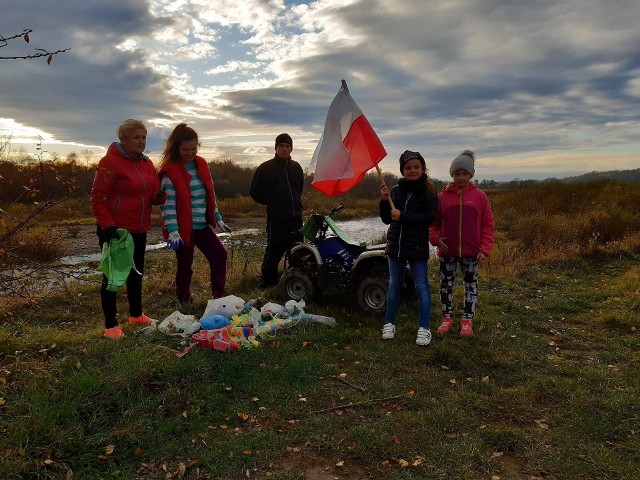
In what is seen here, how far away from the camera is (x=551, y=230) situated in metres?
12.6

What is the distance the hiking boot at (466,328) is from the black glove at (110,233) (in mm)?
3806

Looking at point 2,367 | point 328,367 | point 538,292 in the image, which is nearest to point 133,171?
point 2,367

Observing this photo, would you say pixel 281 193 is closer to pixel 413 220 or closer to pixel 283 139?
→ pixel 283 139

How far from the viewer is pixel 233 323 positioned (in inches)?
200

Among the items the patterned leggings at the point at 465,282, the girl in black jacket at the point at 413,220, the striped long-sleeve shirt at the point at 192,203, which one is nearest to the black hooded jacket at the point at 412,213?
the girl in black jacket at the point at 413,220

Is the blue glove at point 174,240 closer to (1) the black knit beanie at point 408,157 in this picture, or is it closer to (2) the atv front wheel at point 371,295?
(2) the atv front wheel at point 371,295

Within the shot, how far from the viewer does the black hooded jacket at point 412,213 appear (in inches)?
193

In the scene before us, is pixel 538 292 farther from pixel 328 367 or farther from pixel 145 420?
pixel 145 420

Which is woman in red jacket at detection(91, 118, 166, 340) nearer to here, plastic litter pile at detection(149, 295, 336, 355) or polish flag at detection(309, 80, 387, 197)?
plastic litter pile at detection(149, 295, 336, 355)

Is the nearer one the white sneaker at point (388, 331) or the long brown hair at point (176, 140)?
the white sneaker at point (388, 331)

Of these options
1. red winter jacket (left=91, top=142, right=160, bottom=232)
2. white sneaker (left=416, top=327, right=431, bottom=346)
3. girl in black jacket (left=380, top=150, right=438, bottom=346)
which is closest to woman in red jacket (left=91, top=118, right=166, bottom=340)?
red winter jacket (left=91, top=142, right=160, bottom=232)

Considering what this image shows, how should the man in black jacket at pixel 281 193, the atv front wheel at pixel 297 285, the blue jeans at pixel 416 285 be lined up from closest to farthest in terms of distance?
the blue jeans at pixel 416 285, the atv front wheel at pixel 297 285, the man in black jacket at pixel 281 193

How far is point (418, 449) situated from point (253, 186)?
437cm

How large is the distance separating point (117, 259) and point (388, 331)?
115 inches
